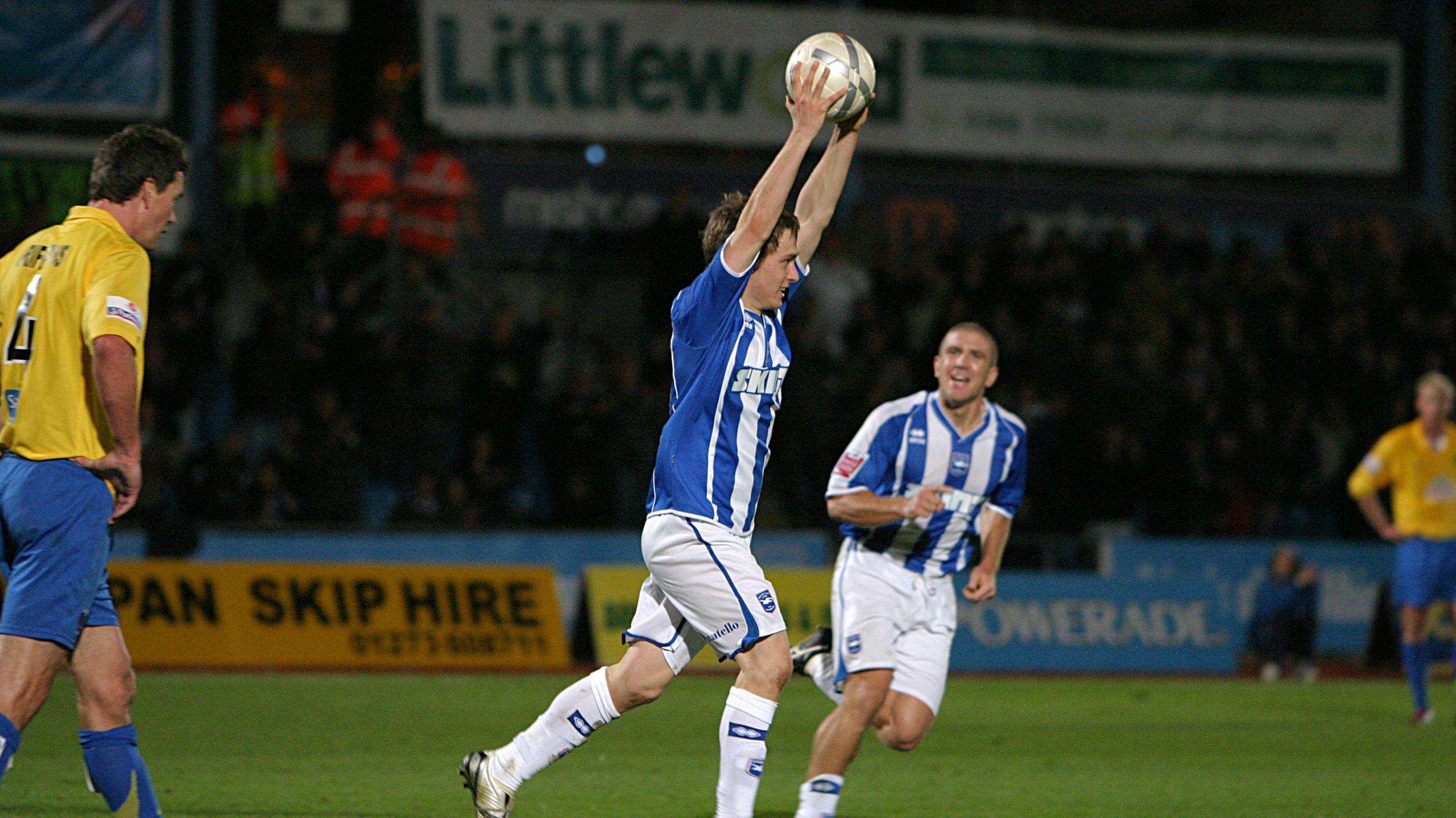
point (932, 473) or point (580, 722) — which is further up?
point (932, 473)

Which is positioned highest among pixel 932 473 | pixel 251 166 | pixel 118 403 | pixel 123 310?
pixel 251 166

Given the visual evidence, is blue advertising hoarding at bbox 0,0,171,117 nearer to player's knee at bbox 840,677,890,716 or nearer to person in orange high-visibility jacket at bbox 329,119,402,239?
person in orange high-visibility jacket at bbox 329,119,402,239

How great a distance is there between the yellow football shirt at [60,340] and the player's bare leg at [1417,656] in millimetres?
10536

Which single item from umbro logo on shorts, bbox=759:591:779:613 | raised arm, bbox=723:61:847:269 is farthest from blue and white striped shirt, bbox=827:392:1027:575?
raised arm, bbox=723:61:847:269

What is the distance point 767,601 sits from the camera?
588cm

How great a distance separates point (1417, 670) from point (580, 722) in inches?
349

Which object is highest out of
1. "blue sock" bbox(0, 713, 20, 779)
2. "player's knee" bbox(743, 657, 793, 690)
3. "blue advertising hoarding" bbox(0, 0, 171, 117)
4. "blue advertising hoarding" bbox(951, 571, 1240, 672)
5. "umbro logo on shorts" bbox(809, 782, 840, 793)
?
"blue advertising hoarding" bbox(0, 0, 171, 117)

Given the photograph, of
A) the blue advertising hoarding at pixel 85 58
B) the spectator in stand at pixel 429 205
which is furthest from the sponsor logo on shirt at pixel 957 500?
the blue advertising hoarding at pixel 85 58

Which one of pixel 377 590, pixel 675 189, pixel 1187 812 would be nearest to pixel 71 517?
pixel 1187 812

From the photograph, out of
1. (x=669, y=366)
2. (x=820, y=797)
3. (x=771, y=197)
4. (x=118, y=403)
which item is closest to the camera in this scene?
(x=118, y=403)

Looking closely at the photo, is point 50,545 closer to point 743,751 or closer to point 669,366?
point 743,751

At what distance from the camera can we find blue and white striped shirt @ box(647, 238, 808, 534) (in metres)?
5.95

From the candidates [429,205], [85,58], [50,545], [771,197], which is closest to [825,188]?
[771,197]

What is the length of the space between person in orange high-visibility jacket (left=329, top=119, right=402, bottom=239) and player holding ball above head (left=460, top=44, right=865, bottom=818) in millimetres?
12209
